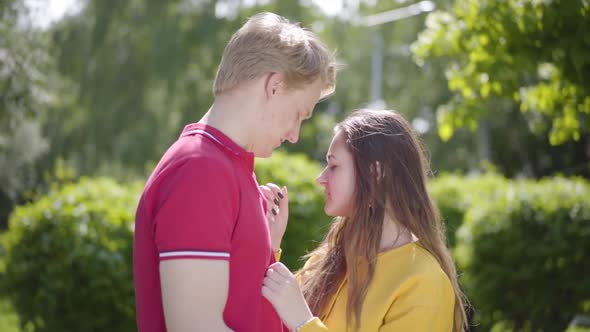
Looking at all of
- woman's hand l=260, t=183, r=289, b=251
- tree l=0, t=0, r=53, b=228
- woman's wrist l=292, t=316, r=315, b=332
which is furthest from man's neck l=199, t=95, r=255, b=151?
tree l=0, t=0, r=53, b=228

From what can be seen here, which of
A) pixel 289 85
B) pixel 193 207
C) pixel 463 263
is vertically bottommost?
pixel 463 263

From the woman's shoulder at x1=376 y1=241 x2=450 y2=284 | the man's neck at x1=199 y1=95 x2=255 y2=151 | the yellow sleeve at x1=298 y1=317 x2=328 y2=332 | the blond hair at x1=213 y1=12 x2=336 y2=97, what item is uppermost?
the blond hair at x1=213 y1=12 x2=336 y2=97

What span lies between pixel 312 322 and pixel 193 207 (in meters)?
0.82

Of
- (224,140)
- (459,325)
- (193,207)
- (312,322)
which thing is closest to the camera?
(193,207)

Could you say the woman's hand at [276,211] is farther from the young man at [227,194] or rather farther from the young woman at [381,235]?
the young man at [227,194]

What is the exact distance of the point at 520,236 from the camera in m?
7.25

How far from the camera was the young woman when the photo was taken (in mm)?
2533

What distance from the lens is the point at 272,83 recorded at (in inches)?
77.8

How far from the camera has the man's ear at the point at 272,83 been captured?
1970 millimetres

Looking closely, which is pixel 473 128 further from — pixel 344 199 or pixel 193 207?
pixel 193 207

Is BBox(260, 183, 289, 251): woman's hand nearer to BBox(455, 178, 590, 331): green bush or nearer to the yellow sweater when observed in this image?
the yellow sweater

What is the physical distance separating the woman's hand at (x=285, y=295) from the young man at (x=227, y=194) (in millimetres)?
42

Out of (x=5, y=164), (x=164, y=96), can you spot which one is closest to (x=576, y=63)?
(x=5, y=164)

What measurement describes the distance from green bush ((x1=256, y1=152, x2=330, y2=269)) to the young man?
15.9 ft
